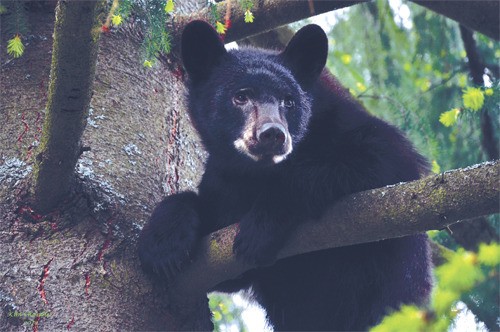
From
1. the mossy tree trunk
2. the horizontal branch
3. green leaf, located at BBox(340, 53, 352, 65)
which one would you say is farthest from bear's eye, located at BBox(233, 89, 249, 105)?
green leaf, located at BBox(340, 53, 352, 65)

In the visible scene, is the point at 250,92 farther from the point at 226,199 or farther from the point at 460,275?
the point at 460,275

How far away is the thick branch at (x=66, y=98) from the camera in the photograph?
2748mm

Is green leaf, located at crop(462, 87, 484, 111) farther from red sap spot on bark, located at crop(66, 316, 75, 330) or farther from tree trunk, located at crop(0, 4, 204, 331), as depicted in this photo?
red sap spot on bark, located at crop(66, 316, 75, 330)

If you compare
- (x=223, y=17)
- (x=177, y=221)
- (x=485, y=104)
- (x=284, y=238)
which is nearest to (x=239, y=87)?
(x=223, y=17)

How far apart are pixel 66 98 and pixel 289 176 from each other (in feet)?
4.35

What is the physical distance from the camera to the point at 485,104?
4.34m

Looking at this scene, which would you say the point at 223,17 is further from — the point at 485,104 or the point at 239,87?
the point at 485,104

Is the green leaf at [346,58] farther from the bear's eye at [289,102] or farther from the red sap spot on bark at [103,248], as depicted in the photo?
the red sap spot on bark at [103,248]

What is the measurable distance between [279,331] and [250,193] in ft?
3.19

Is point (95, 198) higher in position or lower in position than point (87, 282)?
higher

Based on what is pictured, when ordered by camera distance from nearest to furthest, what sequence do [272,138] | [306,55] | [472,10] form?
[272,138], [472,10], [306,55]

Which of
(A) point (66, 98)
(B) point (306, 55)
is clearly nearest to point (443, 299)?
(A) point (66, 98)

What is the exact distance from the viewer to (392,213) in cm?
288

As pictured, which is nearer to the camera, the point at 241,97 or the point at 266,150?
the point at 266,150
